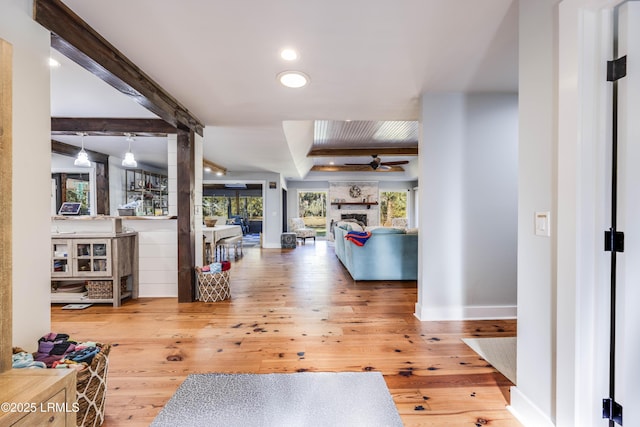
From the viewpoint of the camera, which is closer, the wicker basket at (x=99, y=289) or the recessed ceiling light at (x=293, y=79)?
the recessed ceiling light at (x=293, y=79)

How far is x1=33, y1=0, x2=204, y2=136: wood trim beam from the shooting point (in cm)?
151

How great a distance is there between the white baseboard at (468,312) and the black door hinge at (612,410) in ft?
5.49

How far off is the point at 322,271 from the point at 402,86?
3.41m

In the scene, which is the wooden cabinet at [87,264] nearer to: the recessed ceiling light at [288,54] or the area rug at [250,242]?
the recessed ceiling light at [288,54]

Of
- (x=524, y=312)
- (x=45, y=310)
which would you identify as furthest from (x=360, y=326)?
(x=45, y=310)

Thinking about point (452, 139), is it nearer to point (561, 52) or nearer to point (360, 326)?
point (561, 52)

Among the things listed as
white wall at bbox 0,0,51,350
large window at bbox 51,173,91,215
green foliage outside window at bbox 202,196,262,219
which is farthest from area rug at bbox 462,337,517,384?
green foliage outside window at bbox 202,196,262,219

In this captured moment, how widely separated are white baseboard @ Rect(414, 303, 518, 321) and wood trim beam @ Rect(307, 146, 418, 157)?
14.6 feet

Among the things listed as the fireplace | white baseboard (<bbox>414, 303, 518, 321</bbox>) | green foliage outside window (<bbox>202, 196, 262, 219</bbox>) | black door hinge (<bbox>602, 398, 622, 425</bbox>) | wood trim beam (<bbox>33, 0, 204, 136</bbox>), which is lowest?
white baseboard (<bbox>414, 303, 518, 321</bbox>)

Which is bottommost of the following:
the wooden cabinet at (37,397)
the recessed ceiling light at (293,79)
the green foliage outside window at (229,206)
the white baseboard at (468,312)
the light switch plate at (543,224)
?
the white baseboard at (468,312)

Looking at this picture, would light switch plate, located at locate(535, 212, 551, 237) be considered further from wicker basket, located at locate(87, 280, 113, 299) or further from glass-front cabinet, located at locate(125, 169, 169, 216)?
glass-front cabinet, located at locate(125, 169, 169, 216)

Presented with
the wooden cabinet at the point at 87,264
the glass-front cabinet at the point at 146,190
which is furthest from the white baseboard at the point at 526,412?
the glass-front cabinet at the point at 146,190

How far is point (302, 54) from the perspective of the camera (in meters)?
2.04

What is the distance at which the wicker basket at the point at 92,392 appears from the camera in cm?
132
